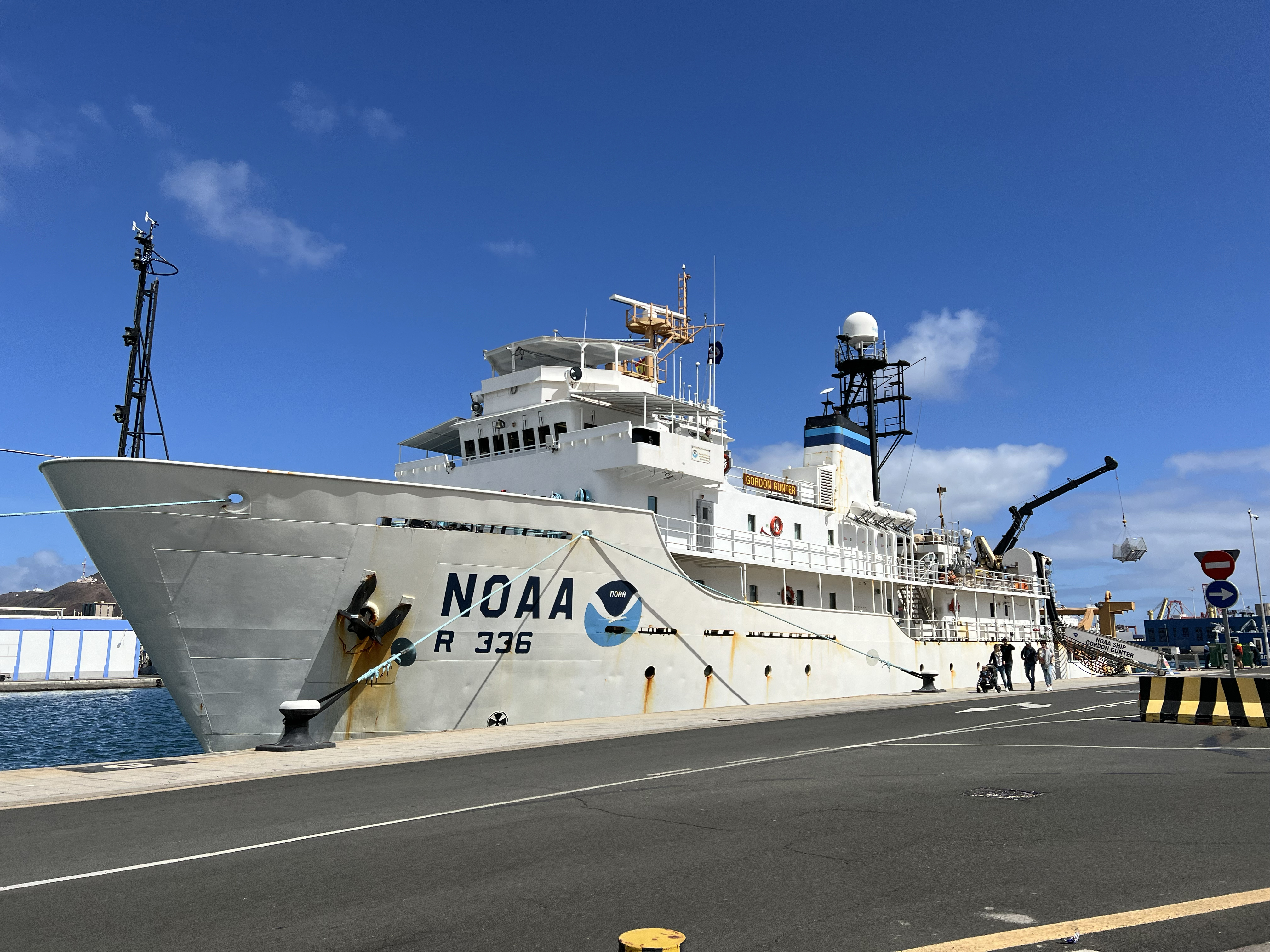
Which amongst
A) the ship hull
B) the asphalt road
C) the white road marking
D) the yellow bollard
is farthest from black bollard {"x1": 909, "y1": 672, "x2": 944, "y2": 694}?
the yellow bollard

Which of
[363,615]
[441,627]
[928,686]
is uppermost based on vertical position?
[363,615]

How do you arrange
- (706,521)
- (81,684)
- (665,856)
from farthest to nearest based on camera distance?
(81,684), (706,521), (665,856)

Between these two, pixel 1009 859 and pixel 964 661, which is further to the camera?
pixel 964 661

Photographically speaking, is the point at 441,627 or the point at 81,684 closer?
the point at 441,627

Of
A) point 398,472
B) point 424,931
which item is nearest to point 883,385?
point 398,472

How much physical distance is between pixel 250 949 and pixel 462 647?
10.9 m

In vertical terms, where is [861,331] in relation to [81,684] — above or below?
above

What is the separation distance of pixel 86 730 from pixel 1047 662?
36.1 m

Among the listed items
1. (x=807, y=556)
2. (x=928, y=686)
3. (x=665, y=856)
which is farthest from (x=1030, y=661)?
(x=665, y=856)

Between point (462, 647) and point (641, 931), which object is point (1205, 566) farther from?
point (641, 931)

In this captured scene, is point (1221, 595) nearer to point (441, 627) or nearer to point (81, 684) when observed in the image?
point (441, 627)

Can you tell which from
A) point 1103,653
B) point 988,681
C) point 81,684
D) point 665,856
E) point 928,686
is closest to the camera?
point 665,856

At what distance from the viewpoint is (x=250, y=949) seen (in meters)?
4.32

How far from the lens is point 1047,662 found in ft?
120
